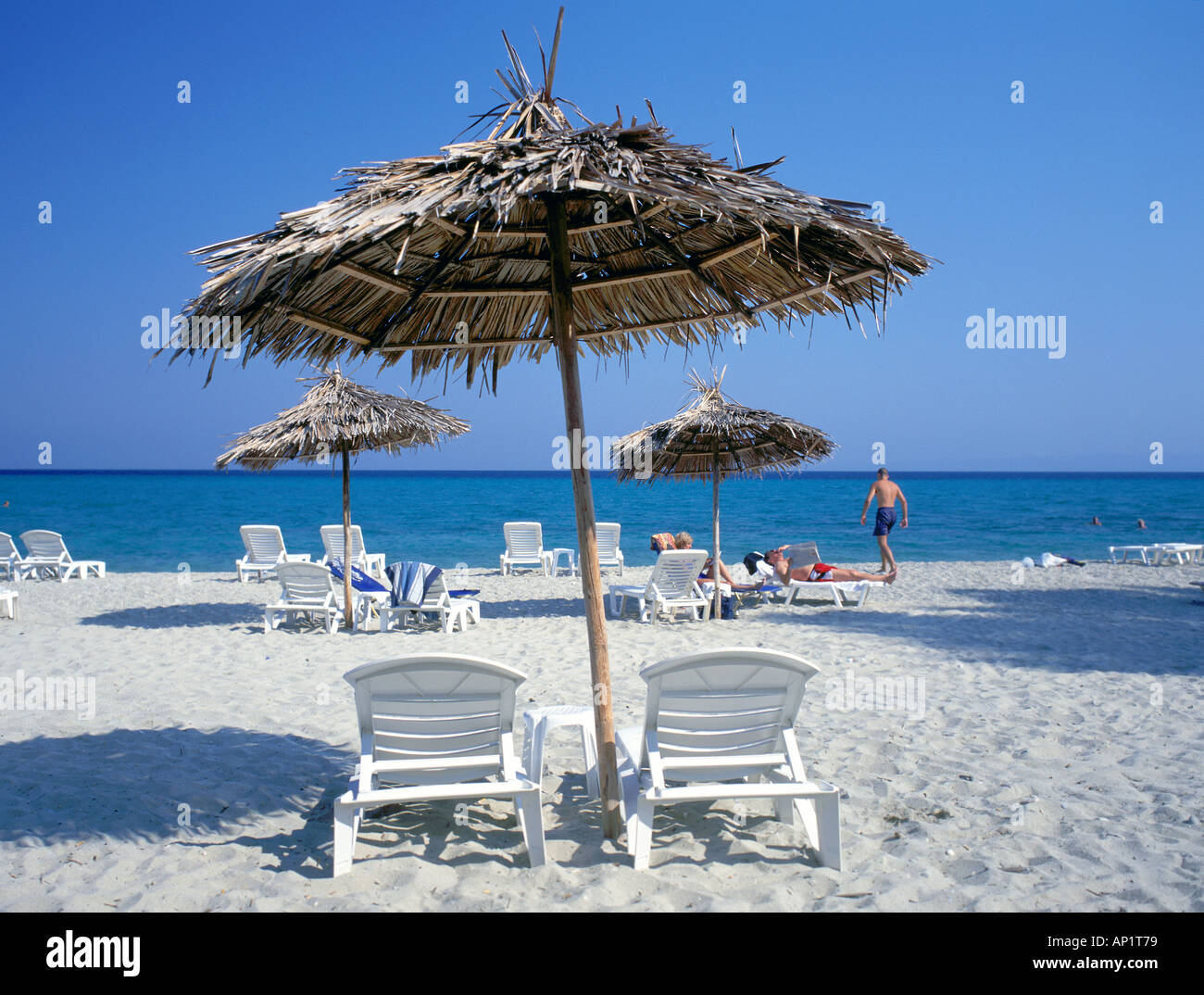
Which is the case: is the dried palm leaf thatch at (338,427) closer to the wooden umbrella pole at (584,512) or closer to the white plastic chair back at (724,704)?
the wooden umbrella pole at (584,512)

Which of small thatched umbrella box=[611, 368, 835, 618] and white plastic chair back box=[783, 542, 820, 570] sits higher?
small thatched umbrella box=[611, 368, 835, 618]

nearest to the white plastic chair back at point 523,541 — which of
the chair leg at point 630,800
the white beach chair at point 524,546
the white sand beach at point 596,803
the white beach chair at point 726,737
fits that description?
the white beach chair at point 524,546

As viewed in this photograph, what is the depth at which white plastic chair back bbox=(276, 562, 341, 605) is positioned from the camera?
852 centimetres

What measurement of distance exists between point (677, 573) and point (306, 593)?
4.36 meters

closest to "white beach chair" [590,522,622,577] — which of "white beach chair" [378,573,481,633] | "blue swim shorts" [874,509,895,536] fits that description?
"blue swim shorts" [874,509,895,536]

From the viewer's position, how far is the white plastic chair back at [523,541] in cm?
1573

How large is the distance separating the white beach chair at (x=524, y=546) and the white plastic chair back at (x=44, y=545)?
27.6ft

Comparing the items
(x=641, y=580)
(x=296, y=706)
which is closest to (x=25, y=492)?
(x=641, y=580)

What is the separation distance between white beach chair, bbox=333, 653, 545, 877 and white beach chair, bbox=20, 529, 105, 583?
567 inches

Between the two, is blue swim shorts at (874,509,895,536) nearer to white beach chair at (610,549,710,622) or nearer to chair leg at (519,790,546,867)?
white beach chair at (610,549,710,622)

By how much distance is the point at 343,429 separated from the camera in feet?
29.1
